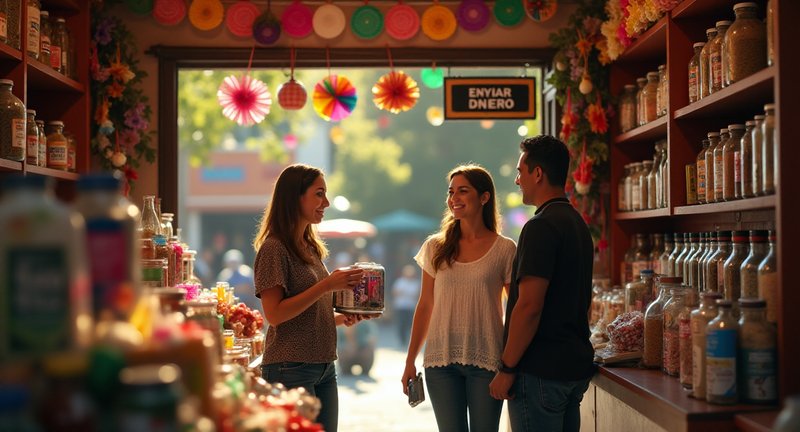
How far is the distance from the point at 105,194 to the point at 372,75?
2511 centimetres

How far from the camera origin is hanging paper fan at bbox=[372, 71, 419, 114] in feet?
17.2

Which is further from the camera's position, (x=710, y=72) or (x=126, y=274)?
(x=710, y=72)

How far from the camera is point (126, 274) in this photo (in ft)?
4.96

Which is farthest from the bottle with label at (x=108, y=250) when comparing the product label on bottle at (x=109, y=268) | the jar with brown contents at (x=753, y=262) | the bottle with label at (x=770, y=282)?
the jar with brown contents at (x=753, y=262)

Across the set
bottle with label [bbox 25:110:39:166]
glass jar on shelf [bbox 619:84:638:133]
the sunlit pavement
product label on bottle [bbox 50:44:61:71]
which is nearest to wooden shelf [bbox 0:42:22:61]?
bottle with label [bbox 25:110:39:166]

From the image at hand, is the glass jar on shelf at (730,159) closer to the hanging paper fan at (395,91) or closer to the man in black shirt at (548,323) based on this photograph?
the man in black shirt at (548,323)

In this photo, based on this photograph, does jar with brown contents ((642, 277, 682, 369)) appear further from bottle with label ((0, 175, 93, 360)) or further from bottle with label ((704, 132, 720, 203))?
bottle with label ((0, 175, 93, 360))

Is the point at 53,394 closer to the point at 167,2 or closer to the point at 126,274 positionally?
the point at 126,274

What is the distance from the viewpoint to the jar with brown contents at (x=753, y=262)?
2930mm

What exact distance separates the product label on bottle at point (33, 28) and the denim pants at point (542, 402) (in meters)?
2.49

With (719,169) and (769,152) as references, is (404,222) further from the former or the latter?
(769,152)

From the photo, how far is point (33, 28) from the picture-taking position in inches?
150

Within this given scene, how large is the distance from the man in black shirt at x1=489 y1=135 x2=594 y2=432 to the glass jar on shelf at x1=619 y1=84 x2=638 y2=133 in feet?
5.07

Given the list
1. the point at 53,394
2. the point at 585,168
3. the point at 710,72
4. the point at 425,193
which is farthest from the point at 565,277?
the point at 425,193
